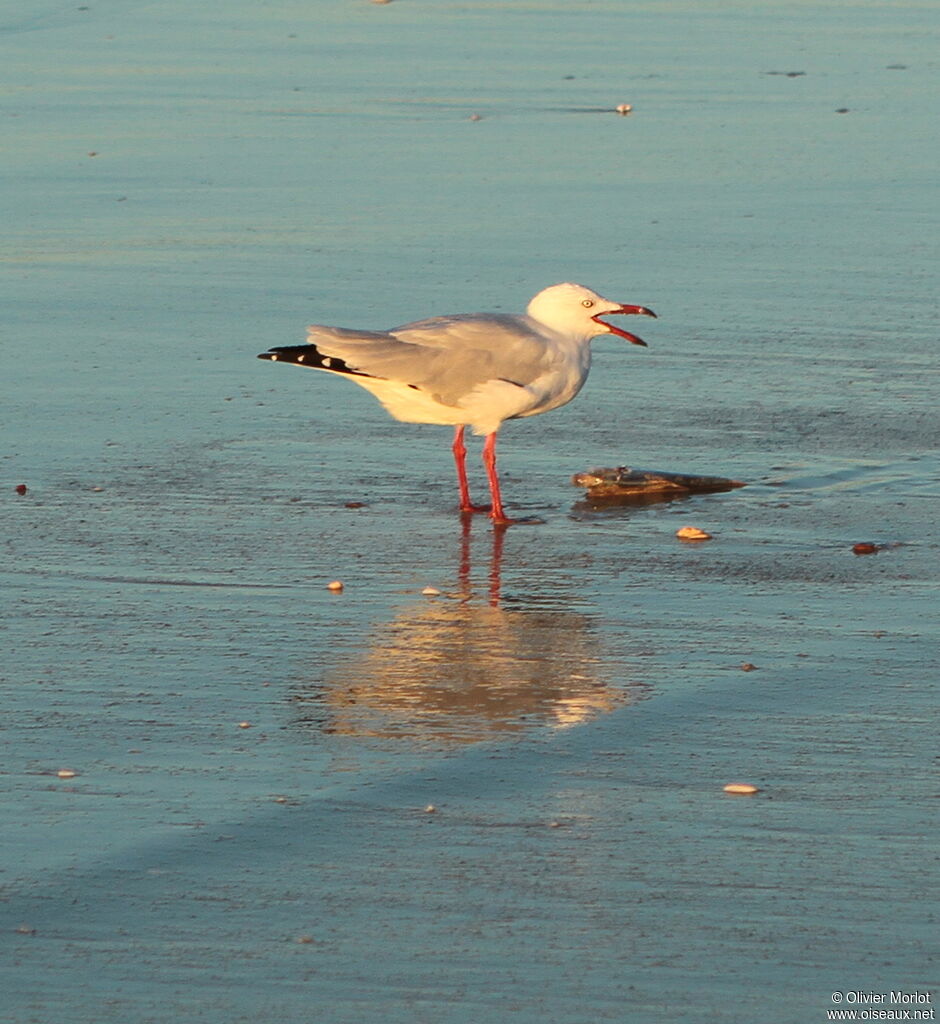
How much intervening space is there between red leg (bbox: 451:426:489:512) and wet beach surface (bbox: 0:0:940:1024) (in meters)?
0.12

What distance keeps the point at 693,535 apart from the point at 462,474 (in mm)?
1049

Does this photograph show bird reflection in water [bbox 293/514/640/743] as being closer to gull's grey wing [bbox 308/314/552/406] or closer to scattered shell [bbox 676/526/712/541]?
scattered shell [bbox 676/526/712/541]

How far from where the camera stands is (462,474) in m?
7.70

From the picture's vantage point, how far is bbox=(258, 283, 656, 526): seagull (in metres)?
7.76

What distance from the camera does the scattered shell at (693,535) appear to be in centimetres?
703

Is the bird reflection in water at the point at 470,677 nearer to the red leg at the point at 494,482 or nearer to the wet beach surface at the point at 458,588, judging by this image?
the wet beach surface at the point at 458,588

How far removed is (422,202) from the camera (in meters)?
12.3

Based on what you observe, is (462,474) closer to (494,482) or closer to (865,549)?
(494,482)

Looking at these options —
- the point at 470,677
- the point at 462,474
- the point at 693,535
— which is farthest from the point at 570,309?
the point at 470,677

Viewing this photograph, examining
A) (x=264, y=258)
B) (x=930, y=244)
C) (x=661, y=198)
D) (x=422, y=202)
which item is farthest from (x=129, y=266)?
(x=930, y=244)

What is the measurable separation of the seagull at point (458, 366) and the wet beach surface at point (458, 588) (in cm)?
29

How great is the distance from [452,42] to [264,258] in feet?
24.8

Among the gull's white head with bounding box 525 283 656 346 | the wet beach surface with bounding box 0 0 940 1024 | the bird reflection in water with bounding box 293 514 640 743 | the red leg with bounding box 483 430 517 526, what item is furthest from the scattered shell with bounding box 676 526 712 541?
the gull's white head with bounding box 525 283 656 346

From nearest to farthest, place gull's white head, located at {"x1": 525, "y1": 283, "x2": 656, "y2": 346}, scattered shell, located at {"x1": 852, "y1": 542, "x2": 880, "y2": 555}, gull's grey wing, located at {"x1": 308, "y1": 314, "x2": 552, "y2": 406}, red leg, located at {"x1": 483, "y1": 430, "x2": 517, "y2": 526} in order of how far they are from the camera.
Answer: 1. scattered shell, located at {"x1": 852, "y1": 542, "x2": 880, "y2": 555}
2. red leg, located at {"x1": 483, "y1": 430, "x2": 517, "y2": 526}
3. gull's grey wing, located at {"x1": 308, "y1": 314, "x2": 552, "y2": 406}
4. gull's white head, located at {"x1": 525, "y1": 283, "x2": 656, "y2": 346}
